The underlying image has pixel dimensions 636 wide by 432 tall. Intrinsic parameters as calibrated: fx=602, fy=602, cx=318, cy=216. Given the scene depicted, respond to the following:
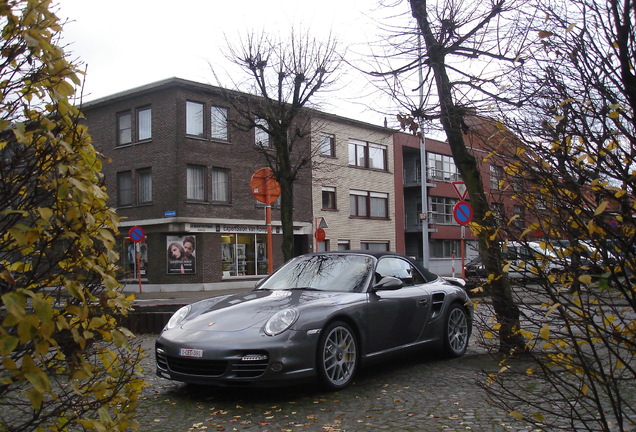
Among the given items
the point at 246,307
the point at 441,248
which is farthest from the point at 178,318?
the point at 441,248

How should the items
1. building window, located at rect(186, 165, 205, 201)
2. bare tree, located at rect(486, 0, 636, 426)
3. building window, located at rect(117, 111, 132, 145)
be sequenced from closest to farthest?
bare tree, located at rect(486, 0, 636, 426) < building window, located at rect(186, 165, 205, 201) < building window, located at rect(117, 111, 132, 145)

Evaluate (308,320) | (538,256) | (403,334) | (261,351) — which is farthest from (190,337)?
(538,256)

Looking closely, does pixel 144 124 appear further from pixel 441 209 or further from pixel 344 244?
pixel 441 209

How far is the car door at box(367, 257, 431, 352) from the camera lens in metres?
6.57

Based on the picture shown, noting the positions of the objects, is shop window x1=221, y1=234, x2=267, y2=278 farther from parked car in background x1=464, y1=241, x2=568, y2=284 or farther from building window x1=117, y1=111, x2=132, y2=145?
parked car in background x1=464, y1=241, x2=568, y2=284

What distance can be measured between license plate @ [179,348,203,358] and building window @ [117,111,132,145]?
27566mm

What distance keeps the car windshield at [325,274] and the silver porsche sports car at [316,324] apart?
0.04ft

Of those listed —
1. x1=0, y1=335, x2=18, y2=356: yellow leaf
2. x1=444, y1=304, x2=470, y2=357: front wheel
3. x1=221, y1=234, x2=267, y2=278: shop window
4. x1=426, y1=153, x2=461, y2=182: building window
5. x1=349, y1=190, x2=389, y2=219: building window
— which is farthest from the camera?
x1=426, y1=153, x2=461, y2=182: building window

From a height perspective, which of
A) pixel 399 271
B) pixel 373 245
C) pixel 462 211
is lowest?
pixel 399 271

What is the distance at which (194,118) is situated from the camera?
30.2 m

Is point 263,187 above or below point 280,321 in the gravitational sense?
above

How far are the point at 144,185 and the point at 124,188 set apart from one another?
5.15 feet

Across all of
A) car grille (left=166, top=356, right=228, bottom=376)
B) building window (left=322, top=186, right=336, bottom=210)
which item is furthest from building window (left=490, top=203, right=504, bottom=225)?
building window (left=322, top=186, right=336, bottom=210)

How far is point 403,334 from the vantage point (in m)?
6.96
